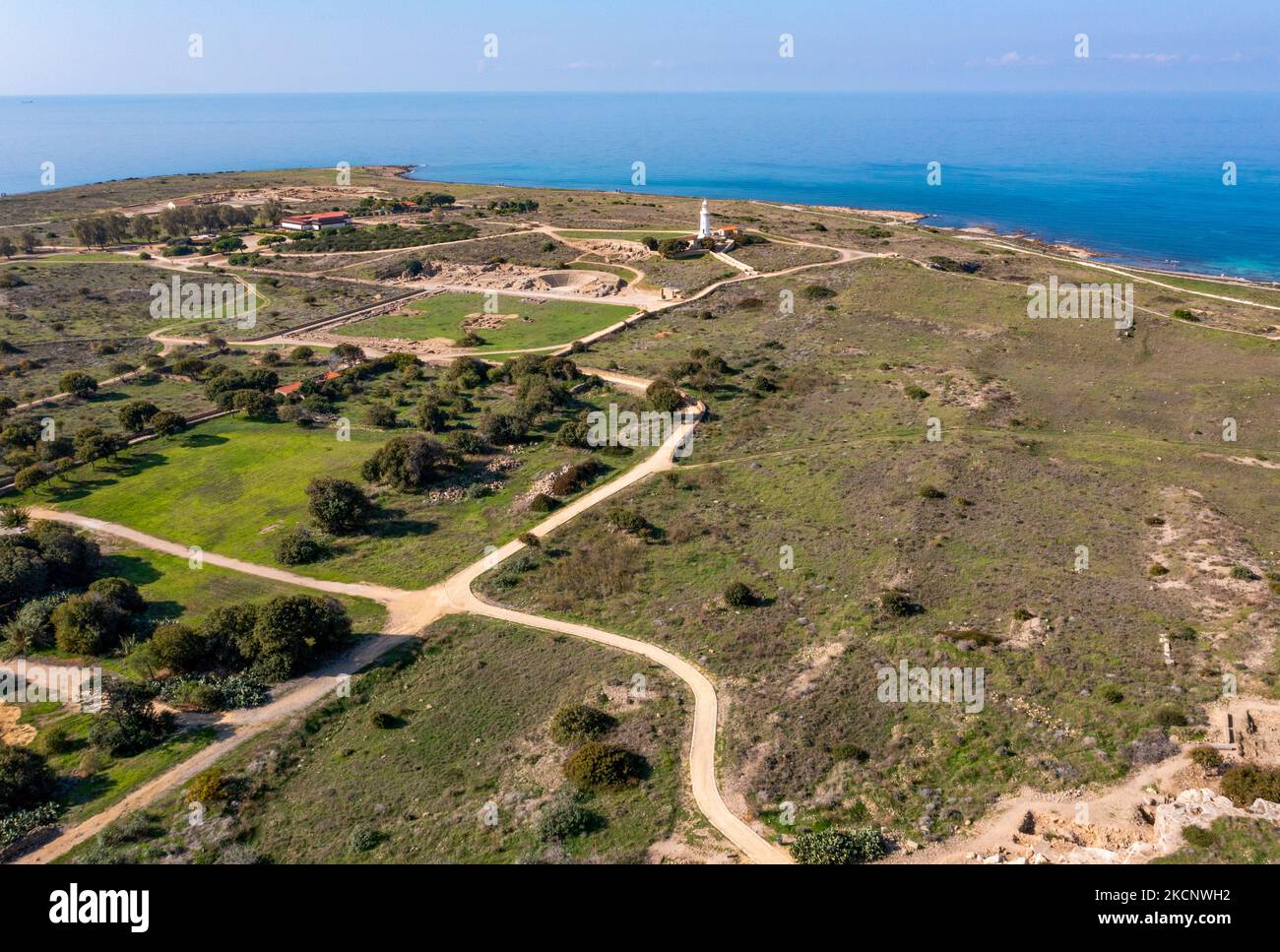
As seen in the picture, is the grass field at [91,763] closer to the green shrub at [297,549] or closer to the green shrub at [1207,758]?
the green shrub at [297,549]

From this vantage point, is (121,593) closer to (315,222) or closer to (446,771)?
(446,771)

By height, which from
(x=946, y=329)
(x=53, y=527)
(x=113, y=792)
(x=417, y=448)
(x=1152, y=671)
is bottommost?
(x=113, y=792)

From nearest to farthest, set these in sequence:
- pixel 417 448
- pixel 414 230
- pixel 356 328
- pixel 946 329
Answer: pixel 417 448, pixel 946 329, pixel 356 328, pixel 414 230

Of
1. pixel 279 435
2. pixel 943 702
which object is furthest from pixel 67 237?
pixel 943 702

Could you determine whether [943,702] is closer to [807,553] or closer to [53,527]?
[807,553]

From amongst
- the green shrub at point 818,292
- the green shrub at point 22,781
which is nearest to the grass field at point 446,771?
the green shrub at point 22,781

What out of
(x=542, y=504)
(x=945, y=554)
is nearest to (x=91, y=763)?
(x=542, y=504)

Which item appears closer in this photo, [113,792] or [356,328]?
[113,792]

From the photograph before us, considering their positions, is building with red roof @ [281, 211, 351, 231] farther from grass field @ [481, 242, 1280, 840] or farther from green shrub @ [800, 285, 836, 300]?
green shrub @ [800, 285, 836, 300]

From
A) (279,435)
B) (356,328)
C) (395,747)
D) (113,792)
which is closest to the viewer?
(113,792)
